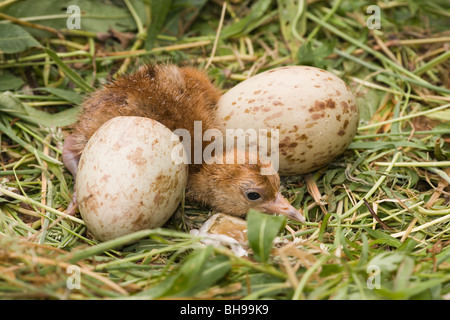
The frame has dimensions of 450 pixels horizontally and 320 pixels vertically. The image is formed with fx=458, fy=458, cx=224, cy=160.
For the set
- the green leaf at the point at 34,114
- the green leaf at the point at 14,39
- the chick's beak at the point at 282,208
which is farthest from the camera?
the green leaf at the point at 14,39

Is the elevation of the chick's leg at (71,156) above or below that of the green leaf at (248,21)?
below

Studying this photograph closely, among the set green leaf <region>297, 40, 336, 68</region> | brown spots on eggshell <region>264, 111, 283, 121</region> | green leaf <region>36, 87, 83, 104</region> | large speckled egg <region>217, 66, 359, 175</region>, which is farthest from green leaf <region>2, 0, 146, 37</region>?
brown spots on eggshell <region>264, 111, 283, 121</region>

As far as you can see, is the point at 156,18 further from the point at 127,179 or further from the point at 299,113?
the point at 127,179

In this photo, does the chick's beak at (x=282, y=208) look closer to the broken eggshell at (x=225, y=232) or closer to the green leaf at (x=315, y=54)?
the broken eggshell at (x=225, y=232)

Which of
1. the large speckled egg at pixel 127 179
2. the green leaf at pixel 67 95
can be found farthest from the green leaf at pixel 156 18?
the large speckled egg at pixel 127 179

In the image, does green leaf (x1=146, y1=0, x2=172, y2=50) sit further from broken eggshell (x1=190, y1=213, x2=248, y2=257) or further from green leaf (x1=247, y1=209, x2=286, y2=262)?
green leaf (x1=247, y1=209, x2=286, y2=262)

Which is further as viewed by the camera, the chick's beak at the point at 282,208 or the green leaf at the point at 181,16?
the green leaf at the point at 181,16

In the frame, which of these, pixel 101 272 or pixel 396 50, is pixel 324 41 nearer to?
pixel 396 50

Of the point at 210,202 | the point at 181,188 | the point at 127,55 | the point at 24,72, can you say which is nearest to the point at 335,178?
the point at 210,202
